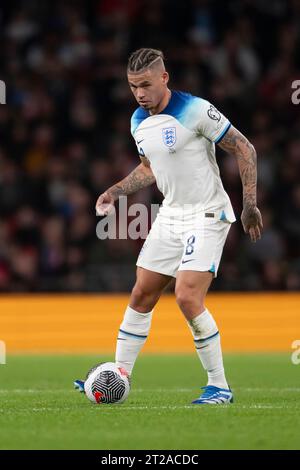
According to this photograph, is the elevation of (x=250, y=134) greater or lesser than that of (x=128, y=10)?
lesser

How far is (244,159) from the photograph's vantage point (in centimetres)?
752

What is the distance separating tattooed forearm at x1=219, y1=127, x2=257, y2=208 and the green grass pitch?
4.40 ft

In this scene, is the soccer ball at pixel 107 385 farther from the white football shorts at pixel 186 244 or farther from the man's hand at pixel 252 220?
the man's hand at pixel 252 220

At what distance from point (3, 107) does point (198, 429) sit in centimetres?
1068

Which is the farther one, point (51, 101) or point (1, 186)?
point (51, 101)

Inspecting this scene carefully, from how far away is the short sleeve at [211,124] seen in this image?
751cm

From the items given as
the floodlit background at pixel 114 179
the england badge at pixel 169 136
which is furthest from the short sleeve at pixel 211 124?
the floodlit background at pixel 114 179

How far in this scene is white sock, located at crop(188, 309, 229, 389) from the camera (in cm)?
752

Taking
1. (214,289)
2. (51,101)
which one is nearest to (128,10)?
(51,101)

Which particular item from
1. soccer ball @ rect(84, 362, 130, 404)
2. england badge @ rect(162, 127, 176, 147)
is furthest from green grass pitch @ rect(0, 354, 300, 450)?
england badge @ rect(162, 127, 176, 147)

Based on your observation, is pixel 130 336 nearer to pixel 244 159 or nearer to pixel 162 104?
pixel 244 159

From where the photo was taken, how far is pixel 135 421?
6547mm

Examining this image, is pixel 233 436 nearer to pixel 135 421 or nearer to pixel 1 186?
pixel 135 421

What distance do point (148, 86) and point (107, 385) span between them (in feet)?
6.23
